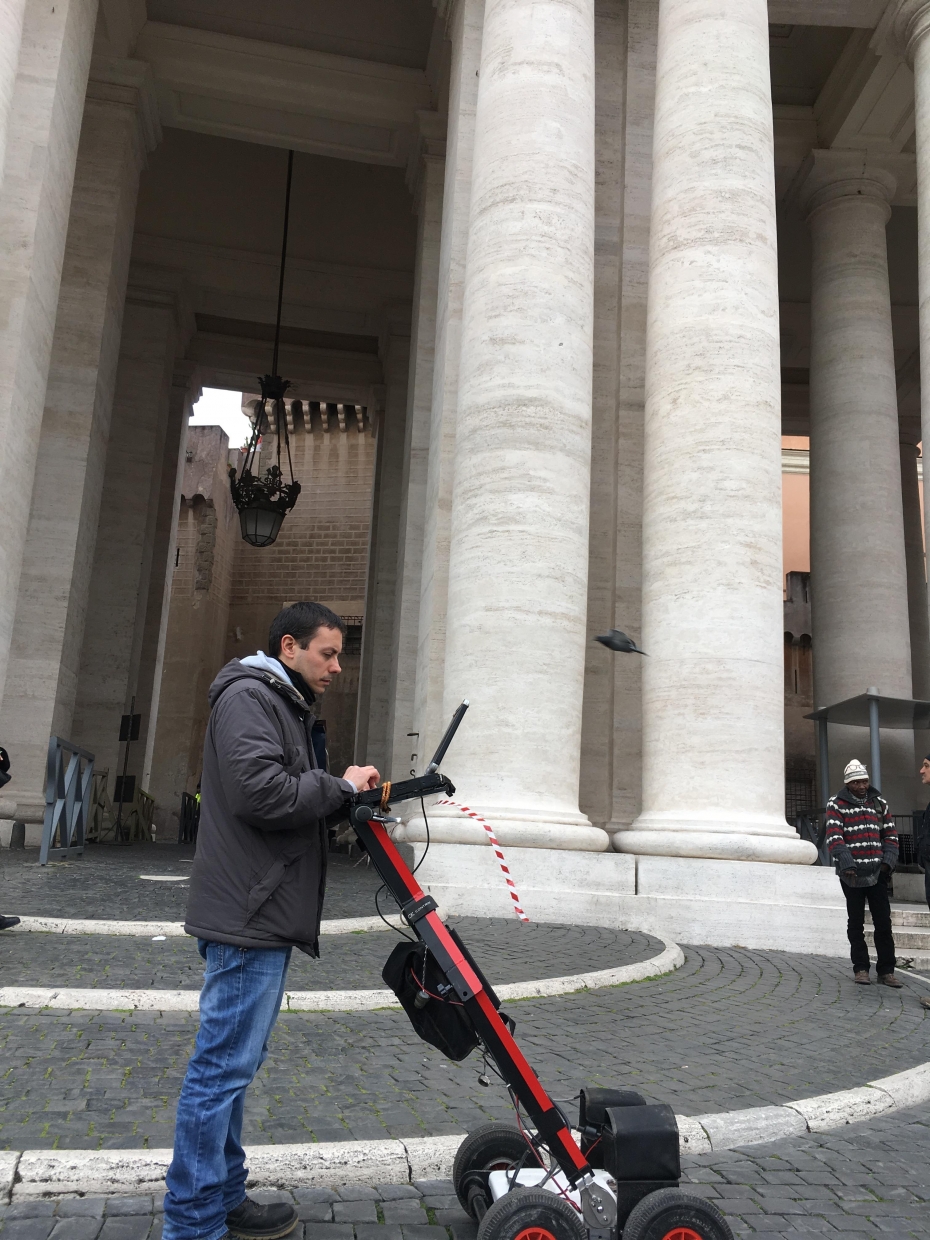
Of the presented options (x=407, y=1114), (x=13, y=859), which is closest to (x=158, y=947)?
(x=407, y=1114)

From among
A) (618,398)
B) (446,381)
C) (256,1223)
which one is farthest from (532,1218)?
(618,398)

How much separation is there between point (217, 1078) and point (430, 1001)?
0.55 m

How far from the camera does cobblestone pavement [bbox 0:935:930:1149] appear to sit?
3547 mm

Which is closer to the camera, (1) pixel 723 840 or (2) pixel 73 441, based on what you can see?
(1) pixel 723 840

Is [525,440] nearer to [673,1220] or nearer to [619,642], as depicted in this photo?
[619,642]

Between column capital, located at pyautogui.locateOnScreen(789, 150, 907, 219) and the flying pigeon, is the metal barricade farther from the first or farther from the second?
column capital, located at pyautogui.locateOnScreen(789, 150, 907, 219)

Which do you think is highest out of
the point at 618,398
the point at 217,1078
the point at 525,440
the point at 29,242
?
the point at 29,242

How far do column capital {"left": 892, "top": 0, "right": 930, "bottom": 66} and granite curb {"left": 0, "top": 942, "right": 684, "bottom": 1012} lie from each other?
11.3 meters

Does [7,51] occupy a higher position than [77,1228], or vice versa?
[7,51]

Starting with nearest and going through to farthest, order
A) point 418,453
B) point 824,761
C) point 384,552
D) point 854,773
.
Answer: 1. point 854,773
2. point 824,761
3. point 418,453
4. point 384,552

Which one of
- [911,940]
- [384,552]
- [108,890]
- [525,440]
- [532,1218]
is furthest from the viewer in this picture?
[384,552]

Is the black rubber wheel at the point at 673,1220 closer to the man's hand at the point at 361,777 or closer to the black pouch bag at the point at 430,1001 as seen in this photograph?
the black pouch bag at the point at 430,1001

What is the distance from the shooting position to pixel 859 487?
14406mm

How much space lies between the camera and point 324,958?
20.1ft
